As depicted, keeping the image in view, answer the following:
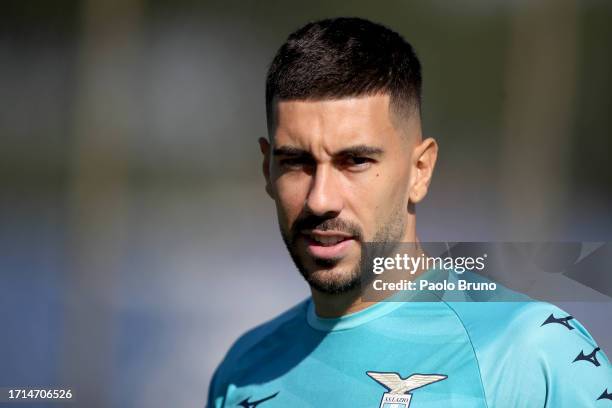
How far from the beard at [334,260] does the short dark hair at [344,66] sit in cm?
27

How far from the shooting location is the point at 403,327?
6.44 feet

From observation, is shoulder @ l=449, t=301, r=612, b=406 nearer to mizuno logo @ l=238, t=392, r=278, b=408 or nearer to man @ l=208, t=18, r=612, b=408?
man @ l=208, t=18, r=612, b=408

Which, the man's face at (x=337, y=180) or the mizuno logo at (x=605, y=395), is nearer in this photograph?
the mizuno logo at (x=605, y=395)

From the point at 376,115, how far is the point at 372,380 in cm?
65

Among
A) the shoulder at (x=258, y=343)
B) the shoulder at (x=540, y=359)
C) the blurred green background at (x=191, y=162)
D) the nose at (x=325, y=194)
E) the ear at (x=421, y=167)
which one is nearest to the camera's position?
Result: the shoulder at (x=540, y=359)

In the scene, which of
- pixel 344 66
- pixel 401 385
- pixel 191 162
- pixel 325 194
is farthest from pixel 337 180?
pixel 191 162

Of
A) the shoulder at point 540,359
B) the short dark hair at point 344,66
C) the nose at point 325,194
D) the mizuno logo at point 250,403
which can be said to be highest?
the short dark hair at point 344,66

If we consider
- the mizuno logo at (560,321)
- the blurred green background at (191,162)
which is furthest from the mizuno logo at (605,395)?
the blurred green background at (191,162)

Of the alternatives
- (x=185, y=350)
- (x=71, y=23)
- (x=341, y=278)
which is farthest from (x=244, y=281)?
(x=341, y=278)

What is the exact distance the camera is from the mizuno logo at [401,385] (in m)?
1.83

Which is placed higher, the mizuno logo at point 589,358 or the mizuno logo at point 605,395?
the mizuno logo at point 589,358

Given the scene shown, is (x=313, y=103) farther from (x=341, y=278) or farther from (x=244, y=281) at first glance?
(x=244, y=281)

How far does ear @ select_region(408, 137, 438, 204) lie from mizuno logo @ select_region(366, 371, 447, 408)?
446 millimetres

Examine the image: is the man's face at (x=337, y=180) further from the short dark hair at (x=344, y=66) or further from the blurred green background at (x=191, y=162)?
the blurred green background at (x=191, y=162)
